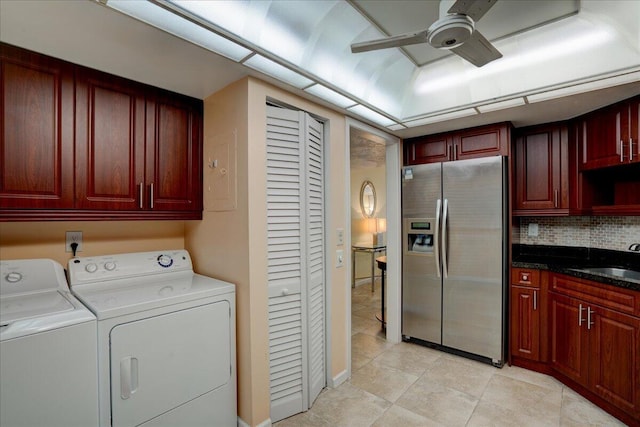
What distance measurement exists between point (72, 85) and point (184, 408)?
1.92m

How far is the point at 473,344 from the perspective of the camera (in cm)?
285

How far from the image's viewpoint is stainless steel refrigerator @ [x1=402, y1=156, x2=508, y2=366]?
2723 millimetres

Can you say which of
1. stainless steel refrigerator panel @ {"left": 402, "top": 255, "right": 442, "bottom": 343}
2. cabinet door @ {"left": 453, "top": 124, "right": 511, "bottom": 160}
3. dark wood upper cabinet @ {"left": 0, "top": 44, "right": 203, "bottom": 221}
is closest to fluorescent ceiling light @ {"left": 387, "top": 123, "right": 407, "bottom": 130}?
cabinet door @ {"left": 453, "top": 124, "right": 511, "bottom": 160}

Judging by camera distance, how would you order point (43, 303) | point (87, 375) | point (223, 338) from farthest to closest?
point (223, 338)
point (43, 303)
point (87, 375)

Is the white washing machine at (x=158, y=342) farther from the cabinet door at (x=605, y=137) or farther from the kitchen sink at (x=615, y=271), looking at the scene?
the cabinet door at (x=605, y=137)

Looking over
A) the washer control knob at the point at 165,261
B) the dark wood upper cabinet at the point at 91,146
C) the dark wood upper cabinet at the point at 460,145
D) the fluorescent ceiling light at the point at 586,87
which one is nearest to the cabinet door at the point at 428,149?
the dark wood upper cabinet at the point at 460,145

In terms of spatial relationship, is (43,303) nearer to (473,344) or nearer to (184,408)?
(184,408)

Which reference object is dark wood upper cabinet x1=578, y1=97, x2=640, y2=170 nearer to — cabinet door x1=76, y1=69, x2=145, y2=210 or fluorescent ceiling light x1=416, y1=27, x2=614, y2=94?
fluorescent ceiling light x1=416, y1=27, x2=614, y2=94

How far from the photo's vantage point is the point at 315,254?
2291mm

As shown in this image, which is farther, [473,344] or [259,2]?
[473,344]

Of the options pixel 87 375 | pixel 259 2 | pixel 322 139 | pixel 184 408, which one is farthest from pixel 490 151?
pixel 87 375

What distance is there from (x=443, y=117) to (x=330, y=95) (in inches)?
41.8

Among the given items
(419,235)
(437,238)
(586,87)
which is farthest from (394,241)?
(586,87)

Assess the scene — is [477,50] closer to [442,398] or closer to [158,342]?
[158,342]
